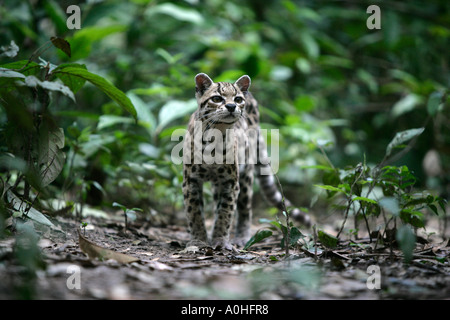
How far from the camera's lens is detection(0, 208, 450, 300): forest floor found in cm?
278

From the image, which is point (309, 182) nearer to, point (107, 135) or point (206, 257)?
point (107, 135)

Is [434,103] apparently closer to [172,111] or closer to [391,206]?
[391,206]

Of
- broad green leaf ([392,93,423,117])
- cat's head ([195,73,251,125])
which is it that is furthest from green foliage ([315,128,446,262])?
broad green leaf ([392,93,423,117])

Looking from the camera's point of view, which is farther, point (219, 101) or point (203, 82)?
point (203, 82)

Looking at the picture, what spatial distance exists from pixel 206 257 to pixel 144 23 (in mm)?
6945

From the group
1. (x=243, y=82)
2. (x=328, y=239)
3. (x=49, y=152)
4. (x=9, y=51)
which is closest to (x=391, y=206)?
(x=328, y=239)

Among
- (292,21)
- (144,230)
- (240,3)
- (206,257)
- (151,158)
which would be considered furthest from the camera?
(240,3)

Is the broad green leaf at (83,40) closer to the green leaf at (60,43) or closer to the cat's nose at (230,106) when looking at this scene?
the green leaf at (60,43)

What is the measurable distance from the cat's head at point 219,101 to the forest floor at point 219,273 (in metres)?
1.58

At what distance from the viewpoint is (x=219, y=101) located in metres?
5.13

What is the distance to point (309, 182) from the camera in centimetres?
927

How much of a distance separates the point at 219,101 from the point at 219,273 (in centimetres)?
237

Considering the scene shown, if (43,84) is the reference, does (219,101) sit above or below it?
above
